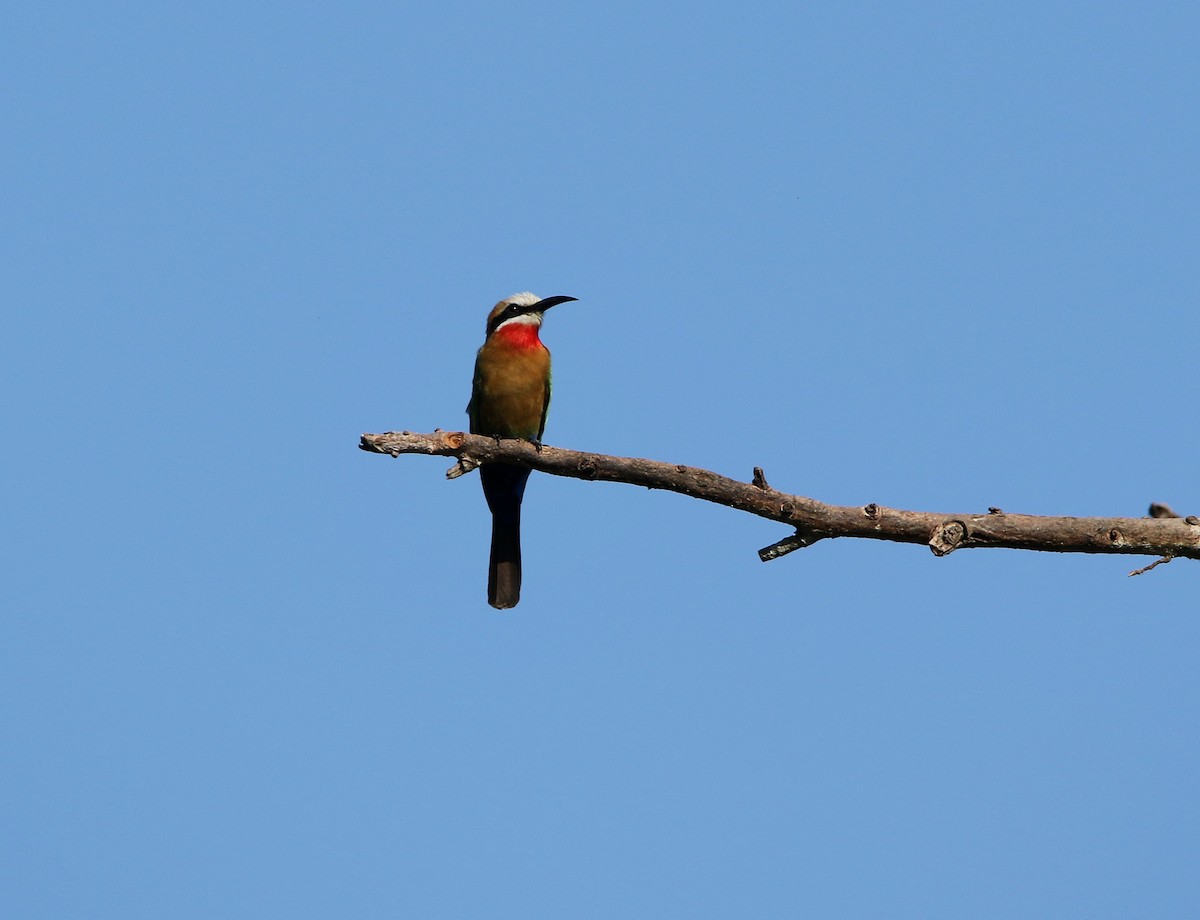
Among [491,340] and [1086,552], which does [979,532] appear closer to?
[1086,552]

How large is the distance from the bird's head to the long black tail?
105cm

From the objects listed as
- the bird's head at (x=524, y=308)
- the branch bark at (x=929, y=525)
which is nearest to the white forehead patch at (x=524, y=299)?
the bird's head at (x=524, y=308)

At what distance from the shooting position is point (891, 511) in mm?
4980

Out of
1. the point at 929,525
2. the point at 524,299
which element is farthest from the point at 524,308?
the point at 929,525

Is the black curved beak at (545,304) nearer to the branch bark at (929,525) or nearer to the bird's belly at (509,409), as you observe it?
the bird's belly at (509,409)

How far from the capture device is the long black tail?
7.83 meters

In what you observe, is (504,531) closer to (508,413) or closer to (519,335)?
(508,413)

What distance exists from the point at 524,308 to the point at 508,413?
2.60 feet

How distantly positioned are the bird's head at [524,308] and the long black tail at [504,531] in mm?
1051

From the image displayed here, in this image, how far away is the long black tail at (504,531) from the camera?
308 inches

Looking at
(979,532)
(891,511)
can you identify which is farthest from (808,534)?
(979,532)

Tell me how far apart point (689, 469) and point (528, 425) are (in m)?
3.20

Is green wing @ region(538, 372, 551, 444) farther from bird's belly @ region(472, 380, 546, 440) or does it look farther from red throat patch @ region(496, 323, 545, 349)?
red throat patch @ region(496, 323, 545, 349)

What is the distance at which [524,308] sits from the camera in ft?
27.2
